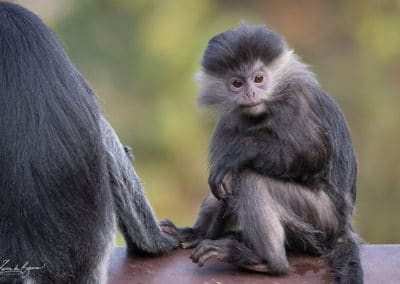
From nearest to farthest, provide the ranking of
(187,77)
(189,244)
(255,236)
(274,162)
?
(255,236), (274,162), (189,244), (187,77)

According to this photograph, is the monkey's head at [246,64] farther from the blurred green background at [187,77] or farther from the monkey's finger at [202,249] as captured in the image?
the blurred green background at [187,77]

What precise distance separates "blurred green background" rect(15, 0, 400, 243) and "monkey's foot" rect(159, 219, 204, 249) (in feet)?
22.6

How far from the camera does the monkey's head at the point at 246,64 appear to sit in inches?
237

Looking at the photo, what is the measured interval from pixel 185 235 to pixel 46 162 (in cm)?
126

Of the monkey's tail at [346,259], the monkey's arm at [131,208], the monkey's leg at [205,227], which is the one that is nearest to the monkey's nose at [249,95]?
the monkey's leg at [205,227]

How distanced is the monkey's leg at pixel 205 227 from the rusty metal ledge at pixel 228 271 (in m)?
0.16

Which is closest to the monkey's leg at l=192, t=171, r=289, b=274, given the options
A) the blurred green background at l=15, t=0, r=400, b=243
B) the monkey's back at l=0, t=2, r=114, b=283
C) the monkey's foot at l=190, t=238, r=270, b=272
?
the monkey's foot at l=190, t=238, r=270, b=272

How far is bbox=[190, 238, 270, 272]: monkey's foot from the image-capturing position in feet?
19.1

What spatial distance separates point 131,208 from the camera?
6.30m

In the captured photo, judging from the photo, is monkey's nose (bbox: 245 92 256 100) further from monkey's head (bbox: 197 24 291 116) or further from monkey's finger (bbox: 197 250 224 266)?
monkey's finger (bbox: 197 250 224 266)

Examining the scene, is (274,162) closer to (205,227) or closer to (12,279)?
(205,227)
